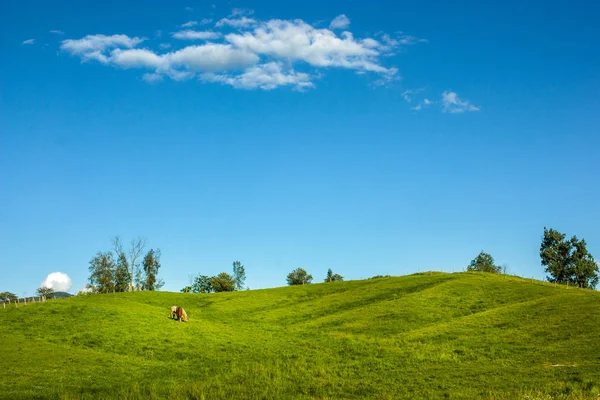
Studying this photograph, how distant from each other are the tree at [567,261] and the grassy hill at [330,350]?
61.4 meters

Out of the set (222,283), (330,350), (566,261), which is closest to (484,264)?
(566,261)

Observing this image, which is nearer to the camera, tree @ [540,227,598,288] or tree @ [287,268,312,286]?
tree @ [540,227,598,288]

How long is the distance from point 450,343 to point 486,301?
21.6m

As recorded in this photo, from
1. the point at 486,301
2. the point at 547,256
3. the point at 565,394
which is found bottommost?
the point at 565,394

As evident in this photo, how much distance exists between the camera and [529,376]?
1000 inches

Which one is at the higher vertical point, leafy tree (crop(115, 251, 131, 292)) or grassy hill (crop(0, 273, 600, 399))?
leafy tree (crop(115, 251, 131, 292))

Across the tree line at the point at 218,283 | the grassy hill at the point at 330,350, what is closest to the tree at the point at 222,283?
the tree line at the point at 218,283

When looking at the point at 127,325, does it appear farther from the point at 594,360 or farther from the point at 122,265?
the point at 122,265

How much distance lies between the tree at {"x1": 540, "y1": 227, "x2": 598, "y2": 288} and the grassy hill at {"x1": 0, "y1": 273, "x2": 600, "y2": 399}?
202 feet

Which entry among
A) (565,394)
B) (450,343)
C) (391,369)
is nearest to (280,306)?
(450,343)

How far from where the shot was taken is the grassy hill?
25000mm

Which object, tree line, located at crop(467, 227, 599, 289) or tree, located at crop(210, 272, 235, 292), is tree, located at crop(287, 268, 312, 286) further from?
tree line, located at crop(467, 227, 599, 289)

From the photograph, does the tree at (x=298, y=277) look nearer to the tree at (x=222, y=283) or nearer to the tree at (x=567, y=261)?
the tree at (x=222, y=283)

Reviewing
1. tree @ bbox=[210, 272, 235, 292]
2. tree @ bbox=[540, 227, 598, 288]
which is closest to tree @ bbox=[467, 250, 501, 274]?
tree @ bbox=[540, 227, 598, 288]
